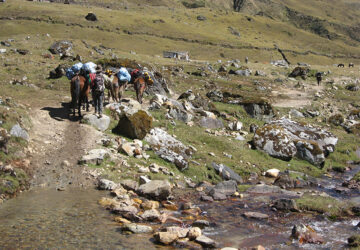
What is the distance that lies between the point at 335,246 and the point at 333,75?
56133 mm

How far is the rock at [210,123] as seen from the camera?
900 inches

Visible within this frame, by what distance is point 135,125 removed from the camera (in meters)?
17.0

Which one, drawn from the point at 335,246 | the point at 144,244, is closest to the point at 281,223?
the point at 335,246

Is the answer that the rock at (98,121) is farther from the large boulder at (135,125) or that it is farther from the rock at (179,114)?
the rock at (179,114)

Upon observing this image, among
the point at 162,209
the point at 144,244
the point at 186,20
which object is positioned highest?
the point at 186,20

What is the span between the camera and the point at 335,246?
898 centimetres

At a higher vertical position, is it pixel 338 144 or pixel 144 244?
pixel 144 244

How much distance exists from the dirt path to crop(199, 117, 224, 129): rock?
27.1ft

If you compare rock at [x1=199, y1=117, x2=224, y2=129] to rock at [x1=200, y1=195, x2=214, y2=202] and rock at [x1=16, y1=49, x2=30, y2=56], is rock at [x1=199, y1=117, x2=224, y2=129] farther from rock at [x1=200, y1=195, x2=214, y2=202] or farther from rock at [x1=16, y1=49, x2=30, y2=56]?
rock at [x1=16, y1=49, x2=30, y2=56]

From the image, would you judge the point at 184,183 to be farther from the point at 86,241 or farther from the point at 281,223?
the point at 86,241

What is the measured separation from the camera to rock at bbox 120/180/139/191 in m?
12.8

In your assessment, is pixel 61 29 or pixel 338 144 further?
pixel 61 29

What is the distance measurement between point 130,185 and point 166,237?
4.79 metres

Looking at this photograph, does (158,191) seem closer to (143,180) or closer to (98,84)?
(143,180)
